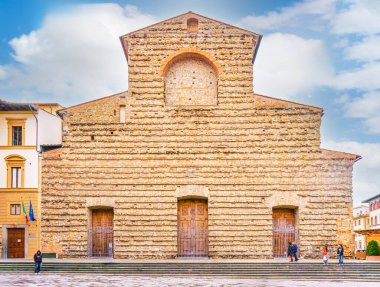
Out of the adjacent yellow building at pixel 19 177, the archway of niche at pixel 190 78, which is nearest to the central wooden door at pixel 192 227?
the archway of niche at pixel 190 78

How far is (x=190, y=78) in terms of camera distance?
2769 centimetres

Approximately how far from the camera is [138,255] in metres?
26.2

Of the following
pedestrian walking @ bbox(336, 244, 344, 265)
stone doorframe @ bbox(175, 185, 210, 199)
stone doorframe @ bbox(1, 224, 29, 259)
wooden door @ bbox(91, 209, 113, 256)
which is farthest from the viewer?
stone doorframe @ bbox(1, 224, 29, 259)

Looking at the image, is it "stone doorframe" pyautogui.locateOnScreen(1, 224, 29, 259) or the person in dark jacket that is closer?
the person in dark jacket

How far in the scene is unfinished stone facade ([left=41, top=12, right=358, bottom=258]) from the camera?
2634cm

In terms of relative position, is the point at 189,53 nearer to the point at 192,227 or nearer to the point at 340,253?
the point at 192,227

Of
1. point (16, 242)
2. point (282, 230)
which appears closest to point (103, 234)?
point (16, 242)

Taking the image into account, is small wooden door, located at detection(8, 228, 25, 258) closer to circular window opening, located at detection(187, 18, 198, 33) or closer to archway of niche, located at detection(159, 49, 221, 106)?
archway of niche, located at detection(159, 49, 221, 106)

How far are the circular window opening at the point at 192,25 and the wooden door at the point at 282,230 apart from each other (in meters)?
8.74

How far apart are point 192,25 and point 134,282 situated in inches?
495

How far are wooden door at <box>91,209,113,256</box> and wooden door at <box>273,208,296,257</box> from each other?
23.3ft

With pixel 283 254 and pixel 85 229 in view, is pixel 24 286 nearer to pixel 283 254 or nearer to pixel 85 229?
pixel 85 229

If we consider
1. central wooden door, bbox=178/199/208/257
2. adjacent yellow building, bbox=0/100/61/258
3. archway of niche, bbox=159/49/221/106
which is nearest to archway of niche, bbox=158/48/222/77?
archway of niche, bbox=159/49/221/106

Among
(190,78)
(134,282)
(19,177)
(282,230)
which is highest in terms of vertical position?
(190,78)
